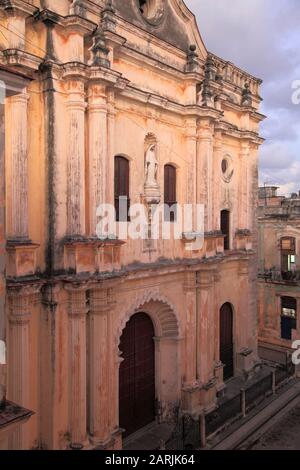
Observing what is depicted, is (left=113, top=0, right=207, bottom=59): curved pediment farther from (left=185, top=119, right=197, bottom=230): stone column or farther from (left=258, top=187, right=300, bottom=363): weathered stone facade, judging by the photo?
(left=258, top=187, right=300, bottom=363): weathered stone facade

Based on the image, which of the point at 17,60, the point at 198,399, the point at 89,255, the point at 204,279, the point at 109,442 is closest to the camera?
the point at 17,60

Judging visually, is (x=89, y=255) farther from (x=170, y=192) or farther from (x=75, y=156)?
(x=170, y=192)

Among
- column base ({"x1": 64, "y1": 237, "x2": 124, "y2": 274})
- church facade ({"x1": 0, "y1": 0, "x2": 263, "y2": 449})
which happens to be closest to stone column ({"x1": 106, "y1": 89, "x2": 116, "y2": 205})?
church facade ({"x1": 0, "y1": 0, "x2": 263, "y2": 449})

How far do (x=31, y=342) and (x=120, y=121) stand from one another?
653 centimetres

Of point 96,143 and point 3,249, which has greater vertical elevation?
point 96,143

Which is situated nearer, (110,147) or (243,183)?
(110,147)

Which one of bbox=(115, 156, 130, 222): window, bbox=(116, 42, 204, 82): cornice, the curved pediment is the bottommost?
bbox=(115, 156, 130, 222): window

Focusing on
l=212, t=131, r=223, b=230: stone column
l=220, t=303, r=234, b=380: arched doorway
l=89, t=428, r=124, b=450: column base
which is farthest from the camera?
l=220, t=303, r=234, b=380: arched doorway

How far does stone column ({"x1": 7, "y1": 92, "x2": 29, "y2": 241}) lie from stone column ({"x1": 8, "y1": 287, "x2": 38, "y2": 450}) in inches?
53.6

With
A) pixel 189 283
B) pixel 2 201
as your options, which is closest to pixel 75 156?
pixel 2 201

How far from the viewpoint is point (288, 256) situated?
2448 cm

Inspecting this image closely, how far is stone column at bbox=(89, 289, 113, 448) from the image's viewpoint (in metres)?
11.1

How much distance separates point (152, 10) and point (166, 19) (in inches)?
22.3
